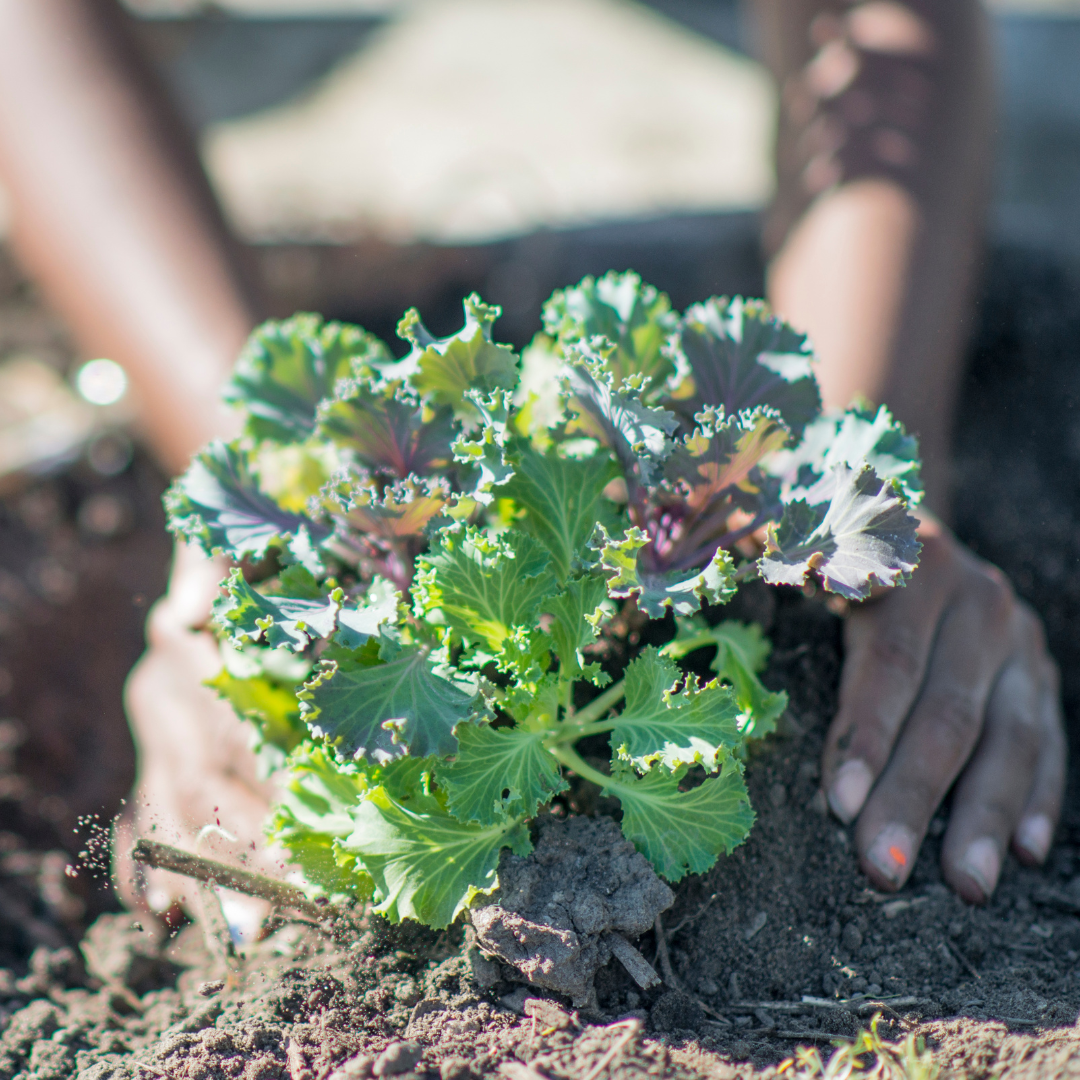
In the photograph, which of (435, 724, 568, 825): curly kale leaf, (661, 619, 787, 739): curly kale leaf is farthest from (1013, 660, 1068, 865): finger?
(435, 724, 568, 825): curly kale leaf

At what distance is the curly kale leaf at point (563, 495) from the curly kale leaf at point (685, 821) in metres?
0.30

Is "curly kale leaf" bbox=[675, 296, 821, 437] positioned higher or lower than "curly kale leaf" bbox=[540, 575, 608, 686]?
higher

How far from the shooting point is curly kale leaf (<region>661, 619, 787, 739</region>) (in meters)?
1.24

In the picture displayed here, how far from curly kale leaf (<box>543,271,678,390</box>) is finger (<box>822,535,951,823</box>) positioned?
1.84 ft

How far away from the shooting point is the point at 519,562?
1.13 m

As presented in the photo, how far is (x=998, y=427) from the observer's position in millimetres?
2338

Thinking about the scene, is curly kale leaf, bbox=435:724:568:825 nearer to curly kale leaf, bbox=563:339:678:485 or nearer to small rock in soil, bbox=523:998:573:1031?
small rock in soil, bbox=523:998:573:1031

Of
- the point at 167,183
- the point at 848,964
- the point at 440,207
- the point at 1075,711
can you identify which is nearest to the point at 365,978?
the point at 848,964

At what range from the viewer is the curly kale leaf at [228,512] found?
128 centimetres

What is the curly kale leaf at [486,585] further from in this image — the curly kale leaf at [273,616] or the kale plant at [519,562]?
the curly kale leaf at [273,616]

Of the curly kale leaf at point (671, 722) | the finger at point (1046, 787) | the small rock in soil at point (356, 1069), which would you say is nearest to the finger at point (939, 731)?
the finger at point (1046, 787)

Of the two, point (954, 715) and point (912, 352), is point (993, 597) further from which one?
point (912, 352)

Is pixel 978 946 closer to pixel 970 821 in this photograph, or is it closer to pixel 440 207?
pixel 970 821

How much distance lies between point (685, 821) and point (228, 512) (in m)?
0.75
